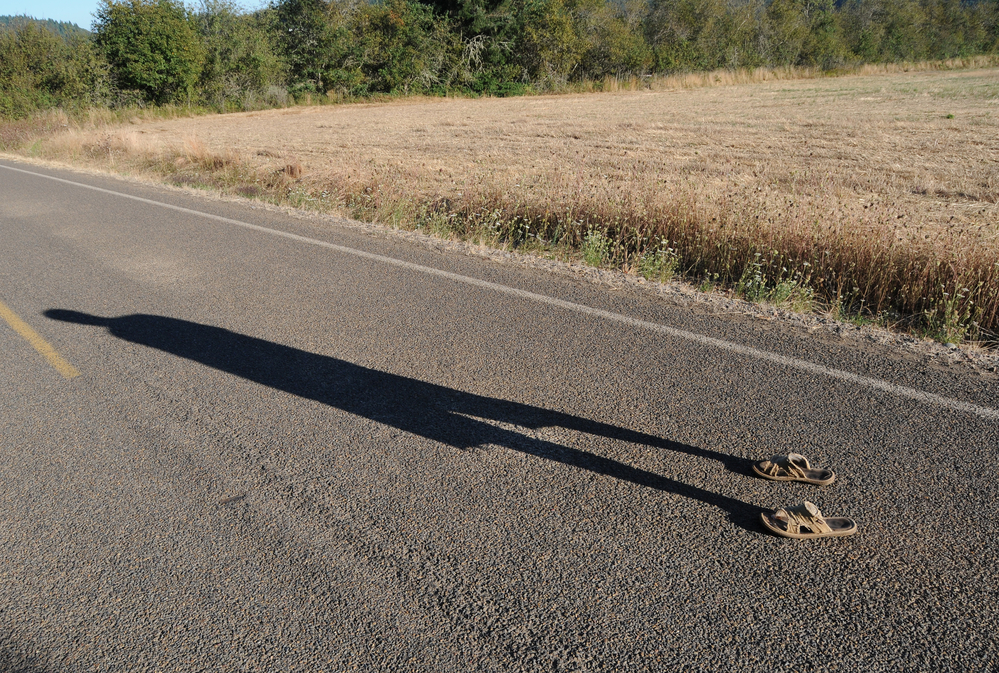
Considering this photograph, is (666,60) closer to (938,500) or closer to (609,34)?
(609,34)

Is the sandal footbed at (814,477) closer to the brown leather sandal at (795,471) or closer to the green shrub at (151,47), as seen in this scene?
the brown leather sandal at (795,471)

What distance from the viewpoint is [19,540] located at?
A: 3.10 metres

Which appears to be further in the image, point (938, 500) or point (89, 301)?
point (89, 301)

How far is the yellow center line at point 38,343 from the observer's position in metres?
4.88

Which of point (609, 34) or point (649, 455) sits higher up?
point (609, 34)

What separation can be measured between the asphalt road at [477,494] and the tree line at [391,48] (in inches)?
1535

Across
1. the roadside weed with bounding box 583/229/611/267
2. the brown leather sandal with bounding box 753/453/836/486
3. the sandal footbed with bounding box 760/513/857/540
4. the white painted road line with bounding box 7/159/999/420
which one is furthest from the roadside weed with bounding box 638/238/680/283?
the sandal footbed with bounding box 760/513/857/540

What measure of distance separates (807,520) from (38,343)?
5381 millimetres

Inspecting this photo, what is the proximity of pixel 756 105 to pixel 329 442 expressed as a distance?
31197mm

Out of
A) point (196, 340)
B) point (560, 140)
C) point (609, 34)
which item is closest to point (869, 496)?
point (196, 340)

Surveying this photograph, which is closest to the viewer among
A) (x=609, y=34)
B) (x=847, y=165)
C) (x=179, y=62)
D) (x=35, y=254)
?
(x=35, y=254)

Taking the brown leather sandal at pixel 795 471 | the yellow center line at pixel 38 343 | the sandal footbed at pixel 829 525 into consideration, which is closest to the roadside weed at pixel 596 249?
the brown leather sandal at pixel 795 471

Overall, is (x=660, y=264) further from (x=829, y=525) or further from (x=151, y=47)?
(x=151, y=47)

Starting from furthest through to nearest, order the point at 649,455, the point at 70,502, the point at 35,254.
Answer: the point at 35,254
the point at 649,455
the point at 70,502
